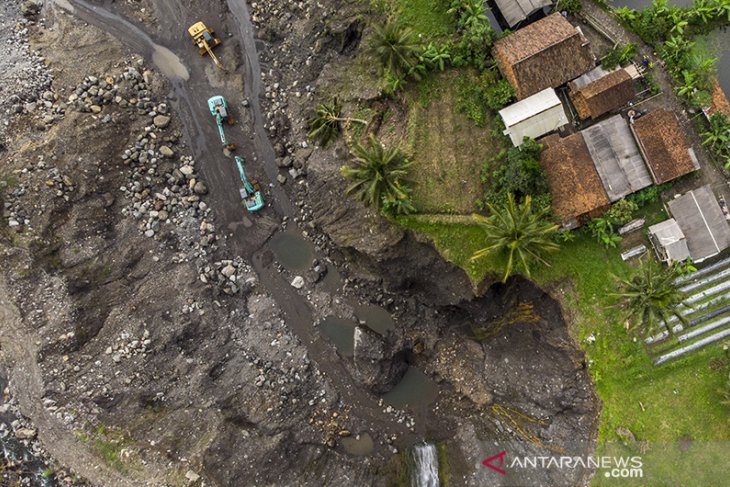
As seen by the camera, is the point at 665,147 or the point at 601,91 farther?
the point at 601,91

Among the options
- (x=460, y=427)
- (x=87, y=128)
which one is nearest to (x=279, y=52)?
(x=87, y=128)

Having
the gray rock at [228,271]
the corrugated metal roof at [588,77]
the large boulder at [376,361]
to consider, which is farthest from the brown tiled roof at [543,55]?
the gray rock at [228,271]

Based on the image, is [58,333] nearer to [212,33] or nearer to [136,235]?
[136,235]

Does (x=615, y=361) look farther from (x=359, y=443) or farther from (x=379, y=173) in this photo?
(x=379, y=173)

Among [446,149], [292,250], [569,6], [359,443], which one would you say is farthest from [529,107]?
[359,443]

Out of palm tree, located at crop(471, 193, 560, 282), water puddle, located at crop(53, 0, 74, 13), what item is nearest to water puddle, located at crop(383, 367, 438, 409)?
palm tree, located at crop(471, 193, 560, 282)

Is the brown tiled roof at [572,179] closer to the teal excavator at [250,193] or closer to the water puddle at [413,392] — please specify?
the water puddle at [413,392]

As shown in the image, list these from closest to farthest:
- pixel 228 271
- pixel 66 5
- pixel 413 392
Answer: pixel 228 271 → pixel 413 392 → pixel 66 5
